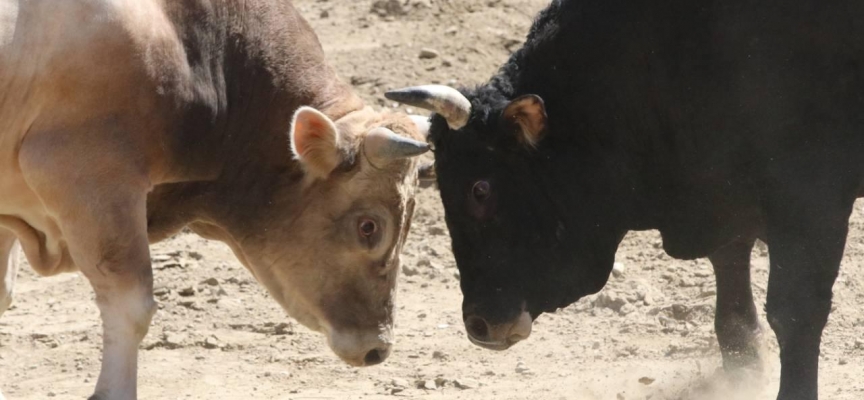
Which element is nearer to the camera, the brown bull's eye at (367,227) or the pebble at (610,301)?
the brown bull's eye at (367,227)

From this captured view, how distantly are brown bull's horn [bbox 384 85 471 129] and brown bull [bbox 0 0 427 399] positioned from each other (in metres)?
0.23

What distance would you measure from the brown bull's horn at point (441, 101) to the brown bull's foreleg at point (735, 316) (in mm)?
1801

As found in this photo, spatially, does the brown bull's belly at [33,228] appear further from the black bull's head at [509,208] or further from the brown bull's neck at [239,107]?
the black bull's head at [509,208]

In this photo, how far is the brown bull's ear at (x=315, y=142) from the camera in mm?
7336

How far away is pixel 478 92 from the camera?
7.36 metres

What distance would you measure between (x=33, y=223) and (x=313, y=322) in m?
1.44

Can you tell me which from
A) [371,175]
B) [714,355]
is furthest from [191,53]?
[714,355]

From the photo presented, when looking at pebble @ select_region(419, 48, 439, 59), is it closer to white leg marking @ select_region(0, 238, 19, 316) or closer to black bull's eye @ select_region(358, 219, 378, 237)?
white leg marking @ select_region(0, 238, 19, 316)

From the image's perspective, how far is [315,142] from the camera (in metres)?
7.44

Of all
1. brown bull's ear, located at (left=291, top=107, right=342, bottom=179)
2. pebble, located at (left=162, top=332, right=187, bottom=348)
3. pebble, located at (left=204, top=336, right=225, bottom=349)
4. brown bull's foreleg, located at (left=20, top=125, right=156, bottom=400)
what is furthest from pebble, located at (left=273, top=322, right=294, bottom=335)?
brown bull's foreleg, located at (left=20, top=125, right=156, bottom=400)

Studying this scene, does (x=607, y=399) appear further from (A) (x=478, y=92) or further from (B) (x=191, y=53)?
(B) (x=191, y=53)

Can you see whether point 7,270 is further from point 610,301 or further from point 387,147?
point 610,301

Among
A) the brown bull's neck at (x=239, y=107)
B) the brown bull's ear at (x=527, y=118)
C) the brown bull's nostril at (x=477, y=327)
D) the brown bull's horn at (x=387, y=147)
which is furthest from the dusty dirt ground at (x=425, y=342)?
the brown bull's ear at (x=527, y=118)

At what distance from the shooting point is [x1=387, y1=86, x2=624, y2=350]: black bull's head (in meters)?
7.23
